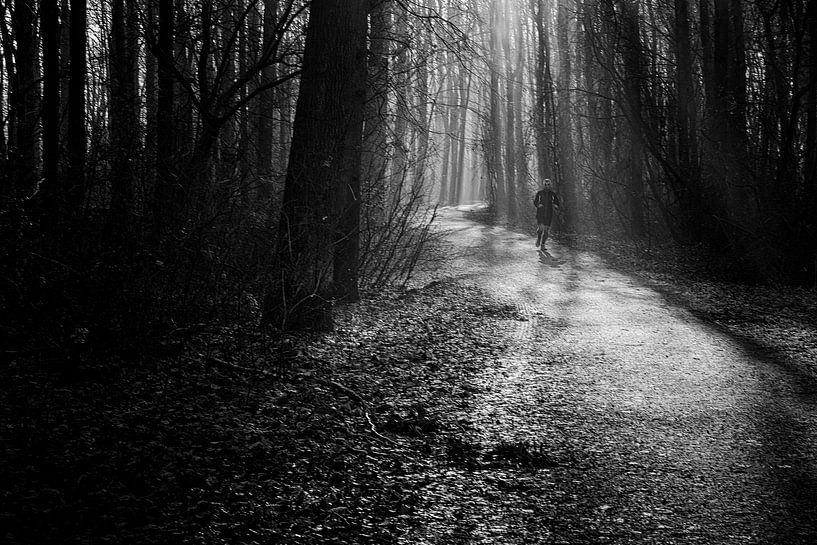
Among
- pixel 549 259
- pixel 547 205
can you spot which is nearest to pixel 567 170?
pixel 547 205

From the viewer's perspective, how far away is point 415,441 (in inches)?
202

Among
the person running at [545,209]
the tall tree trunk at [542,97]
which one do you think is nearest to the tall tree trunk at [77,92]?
the person running at [545,209]

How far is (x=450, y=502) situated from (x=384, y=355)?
368 centimetres

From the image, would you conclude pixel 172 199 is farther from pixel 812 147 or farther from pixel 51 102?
pixel 812 147

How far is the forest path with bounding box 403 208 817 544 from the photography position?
152 inches

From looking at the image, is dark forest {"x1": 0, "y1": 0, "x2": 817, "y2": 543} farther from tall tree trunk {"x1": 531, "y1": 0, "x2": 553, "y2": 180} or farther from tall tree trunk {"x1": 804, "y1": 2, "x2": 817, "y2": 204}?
tall tree trunk {"x1": 531, "y1": 0, "x2": 553, "y2": 180}

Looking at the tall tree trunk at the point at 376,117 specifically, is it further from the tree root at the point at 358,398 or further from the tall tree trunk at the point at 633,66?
the tall tree trunk at the point at 633,66

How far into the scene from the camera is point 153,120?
29.6 feet

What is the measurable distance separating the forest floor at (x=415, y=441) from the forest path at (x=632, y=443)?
0.06 feet

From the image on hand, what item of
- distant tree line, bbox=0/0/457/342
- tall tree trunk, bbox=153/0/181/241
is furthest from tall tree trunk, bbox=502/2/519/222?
tall tree trunk, bbox=153/0/181/241

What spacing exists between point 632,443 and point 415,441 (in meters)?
1.72

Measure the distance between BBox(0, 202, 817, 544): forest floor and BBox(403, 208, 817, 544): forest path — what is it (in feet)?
0.06

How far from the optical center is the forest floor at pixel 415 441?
3.67 m

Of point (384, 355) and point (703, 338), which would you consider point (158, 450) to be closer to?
point (384, 355)
